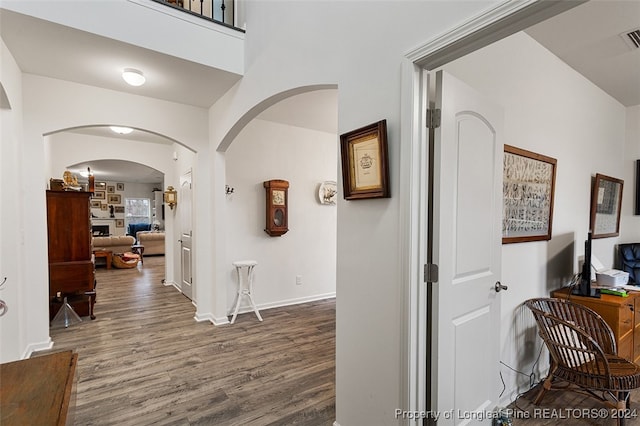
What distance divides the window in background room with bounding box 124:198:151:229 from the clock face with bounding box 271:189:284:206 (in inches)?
435

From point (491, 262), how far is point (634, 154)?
142 inches

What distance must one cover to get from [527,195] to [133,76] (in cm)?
370

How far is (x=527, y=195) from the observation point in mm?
2418

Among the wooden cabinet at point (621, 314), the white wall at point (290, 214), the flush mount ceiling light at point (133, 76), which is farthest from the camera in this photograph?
the white wall at point (290, 214)

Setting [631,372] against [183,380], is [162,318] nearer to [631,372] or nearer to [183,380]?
[183,380]

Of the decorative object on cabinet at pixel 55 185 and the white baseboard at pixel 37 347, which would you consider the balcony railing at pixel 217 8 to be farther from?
the white baseboard at pixel 37 347

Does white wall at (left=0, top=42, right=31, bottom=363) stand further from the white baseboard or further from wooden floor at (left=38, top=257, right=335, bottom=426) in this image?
wooden floor at (left=38, top=257, right=335, bottom=426)

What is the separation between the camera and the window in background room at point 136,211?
12.8 m

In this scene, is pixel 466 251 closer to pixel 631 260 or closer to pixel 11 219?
pixel 631 260

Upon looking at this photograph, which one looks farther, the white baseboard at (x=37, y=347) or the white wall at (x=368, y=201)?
the white baseboard at (x=37, y=347)

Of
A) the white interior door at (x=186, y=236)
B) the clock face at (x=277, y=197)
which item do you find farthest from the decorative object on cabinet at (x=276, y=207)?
the white interior door at (x=186, y=236)

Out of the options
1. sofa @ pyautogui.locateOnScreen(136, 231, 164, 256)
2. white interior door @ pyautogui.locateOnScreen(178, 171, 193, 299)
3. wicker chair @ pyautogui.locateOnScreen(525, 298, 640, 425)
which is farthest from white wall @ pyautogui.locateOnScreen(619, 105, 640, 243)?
sofa @ pyautogui.locateOnScreen(136, 231, 164, 256)

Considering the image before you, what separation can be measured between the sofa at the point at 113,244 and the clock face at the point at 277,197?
6109mm

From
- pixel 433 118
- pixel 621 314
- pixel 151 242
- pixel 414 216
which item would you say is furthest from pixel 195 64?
pixel 151 242
